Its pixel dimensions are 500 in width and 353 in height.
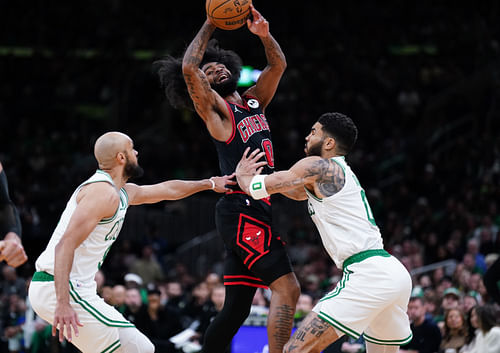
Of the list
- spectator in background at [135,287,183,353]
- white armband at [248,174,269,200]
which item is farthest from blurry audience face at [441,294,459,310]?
white armband at [248,174,269,200]

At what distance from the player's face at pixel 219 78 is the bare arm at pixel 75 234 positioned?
1437mm

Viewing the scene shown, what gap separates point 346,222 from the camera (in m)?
5.42

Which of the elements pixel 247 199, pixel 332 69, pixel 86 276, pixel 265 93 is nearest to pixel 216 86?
pixel 265 93

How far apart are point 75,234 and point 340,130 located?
200cm

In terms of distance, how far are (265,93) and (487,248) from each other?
7.85 m

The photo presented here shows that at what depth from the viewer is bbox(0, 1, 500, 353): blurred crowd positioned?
12.4 m

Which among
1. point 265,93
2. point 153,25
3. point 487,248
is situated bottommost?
point 487,248

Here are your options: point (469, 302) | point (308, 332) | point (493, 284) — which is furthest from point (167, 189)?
point (469, 302)

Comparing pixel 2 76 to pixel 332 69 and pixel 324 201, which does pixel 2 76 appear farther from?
pixel 324 201

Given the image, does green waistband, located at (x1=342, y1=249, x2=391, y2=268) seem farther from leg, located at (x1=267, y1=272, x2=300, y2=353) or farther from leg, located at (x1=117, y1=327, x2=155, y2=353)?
leg, located at (x1=117, y1=327, x2=155, y2=353)

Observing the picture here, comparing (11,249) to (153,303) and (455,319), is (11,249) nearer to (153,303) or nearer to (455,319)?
(455,319)

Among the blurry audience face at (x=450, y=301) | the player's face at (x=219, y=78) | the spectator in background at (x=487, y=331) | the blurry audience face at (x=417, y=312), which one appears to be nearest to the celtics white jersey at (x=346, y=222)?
the player's face at (x=219, y=78)

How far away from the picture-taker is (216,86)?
247 inches

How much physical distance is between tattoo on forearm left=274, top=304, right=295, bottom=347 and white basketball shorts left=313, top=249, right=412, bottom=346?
1.38 ft
